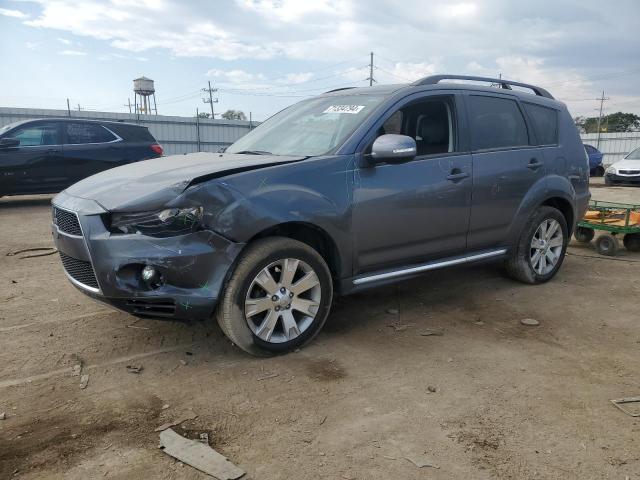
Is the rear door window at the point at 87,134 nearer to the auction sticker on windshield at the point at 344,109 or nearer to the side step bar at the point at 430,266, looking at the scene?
the auction sticker on windshield at the point at 344,109

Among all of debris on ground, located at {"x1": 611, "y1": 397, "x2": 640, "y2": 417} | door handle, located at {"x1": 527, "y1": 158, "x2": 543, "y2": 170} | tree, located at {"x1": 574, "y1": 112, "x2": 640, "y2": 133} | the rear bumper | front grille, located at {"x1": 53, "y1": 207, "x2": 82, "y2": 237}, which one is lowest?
debris on ground, located at {"x1": 611, "y1": 397, "x2": 640, "y2": 417}

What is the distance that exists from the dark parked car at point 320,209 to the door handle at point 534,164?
21 millimetres

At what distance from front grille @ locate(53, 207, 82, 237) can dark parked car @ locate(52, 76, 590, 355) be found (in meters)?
0.01

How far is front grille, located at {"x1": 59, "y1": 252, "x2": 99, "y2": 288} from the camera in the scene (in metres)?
3.16

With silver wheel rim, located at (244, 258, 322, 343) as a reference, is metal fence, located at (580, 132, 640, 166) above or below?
above

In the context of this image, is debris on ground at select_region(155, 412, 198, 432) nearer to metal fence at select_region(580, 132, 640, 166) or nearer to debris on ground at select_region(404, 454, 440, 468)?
debris on ground at select_region(404, 454, 440, 468)

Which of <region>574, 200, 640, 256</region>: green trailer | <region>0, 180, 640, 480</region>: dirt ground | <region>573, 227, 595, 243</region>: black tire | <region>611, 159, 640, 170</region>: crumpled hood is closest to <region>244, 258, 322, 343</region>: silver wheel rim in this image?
<region>0, 180, 640, 480</region>: dirt ground

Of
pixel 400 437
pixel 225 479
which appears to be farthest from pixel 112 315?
pixel 400 437

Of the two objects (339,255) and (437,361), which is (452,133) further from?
(437,361)

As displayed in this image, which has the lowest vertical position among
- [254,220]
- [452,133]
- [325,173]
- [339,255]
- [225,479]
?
[225,479]

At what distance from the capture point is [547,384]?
10.2ft

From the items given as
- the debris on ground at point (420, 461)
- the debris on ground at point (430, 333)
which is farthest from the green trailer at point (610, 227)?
the debris on ground at point (420, 461)

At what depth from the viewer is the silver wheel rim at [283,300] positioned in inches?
129

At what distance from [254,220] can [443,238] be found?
1.73 meters
